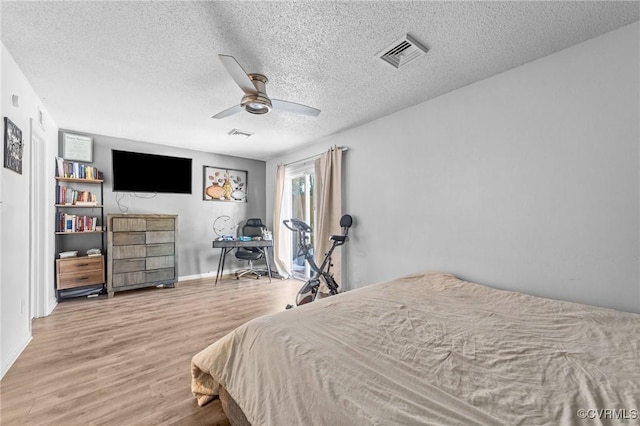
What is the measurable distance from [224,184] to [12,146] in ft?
10.6

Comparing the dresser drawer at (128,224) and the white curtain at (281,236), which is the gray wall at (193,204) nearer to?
the dresser drawer at (128,224)

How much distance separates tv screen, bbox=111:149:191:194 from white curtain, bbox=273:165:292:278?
1.63 meters

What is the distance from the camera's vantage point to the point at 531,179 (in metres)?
2.11

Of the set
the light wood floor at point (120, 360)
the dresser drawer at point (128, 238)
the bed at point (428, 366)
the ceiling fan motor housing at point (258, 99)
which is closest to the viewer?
the bed at point (428, 366)

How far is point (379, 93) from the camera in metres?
2.65

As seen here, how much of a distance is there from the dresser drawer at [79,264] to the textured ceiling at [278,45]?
192 cm

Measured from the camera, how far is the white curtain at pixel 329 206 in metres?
3.69

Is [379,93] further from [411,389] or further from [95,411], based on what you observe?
[95,411]

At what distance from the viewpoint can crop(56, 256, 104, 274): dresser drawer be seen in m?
3.41

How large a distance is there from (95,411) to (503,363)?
2.16m

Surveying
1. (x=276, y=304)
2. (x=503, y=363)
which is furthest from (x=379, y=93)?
(x=276, y=304)

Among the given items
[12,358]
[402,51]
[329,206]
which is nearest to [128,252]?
[12,358]

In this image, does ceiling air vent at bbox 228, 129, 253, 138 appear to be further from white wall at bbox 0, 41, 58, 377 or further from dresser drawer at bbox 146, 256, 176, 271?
dresser drawer at bbox 146, 256, 176, 271

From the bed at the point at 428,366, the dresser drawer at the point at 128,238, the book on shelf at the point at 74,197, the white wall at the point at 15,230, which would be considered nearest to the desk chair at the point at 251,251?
the dresser drawer at the point at 128,238
